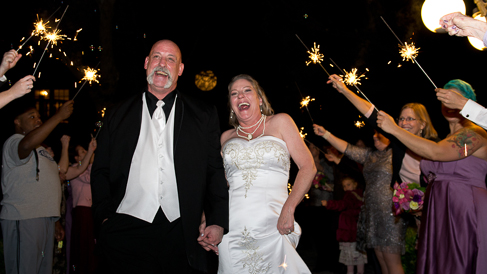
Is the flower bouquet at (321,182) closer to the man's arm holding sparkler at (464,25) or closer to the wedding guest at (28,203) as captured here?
the wedding guest at (28,203)

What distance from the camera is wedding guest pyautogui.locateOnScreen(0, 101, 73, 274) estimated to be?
468 cm

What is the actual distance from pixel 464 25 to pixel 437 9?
194cm

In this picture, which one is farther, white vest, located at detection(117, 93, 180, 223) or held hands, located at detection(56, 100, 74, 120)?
held hands, located at detection(56, 100, 74, 120)

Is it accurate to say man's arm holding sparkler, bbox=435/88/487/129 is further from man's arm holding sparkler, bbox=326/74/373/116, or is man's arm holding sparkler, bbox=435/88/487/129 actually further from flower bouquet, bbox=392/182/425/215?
flower bouquet, bbox=392/182/425/215

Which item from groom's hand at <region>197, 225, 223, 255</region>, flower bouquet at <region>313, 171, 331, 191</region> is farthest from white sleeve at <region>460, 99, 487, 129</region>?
flower bouquet at <region>313, 171, 331, 191</region>

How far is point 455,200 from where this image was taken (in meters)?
3.61

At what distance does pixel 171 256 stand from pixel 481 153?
2.83 meters

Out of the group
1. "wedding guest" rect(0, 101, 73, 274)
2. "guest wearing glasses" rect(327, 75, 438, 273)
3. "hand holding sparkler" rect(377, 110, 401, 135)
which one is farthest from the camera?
"wedding guest" rect(0, 101, 73, 274)

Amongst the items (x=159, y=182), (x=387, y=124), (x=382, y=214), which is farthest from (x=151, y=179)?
(x=382, y=214)

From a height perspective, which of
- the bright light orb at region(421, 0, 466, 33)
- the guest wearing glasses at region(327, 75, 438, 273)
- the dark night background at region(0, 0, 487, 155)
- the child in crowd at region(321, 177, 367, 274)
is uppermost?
the dark night background at region(0, 0, 487, 155)

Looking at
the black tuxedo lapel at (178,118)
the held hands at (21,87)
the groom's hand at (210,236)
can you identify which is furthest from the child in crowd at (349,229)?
the held hands at (21,87)

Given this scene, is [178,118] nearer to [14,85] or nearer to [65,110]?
[14,85]

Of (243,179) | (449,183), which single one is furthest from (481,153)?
(243,179)

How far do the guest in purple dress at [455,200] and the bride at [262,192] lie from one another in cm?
100
